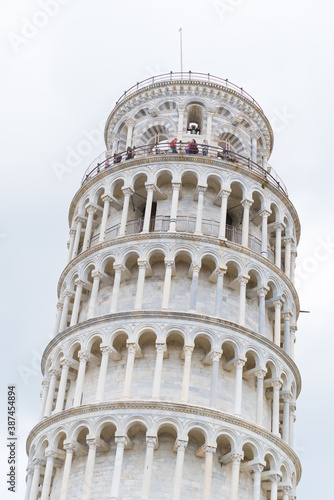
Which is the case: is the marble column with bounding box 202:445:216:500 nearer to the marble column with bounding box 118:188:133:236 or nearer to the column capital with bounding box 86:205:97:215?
the marble column with bounding box 118:188:133:236

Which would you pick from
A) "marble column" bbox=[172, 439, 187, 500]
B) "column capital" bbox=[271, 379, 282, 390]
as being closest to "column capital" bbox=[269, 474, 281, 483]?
"column capital" bbox=[271, 379, 282, 390]

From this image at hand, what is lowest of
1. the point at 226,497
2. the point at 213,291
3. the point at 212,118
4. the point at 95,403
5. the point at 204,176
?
the point at 226,497

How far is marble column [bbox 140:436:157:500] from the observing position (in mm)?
27784

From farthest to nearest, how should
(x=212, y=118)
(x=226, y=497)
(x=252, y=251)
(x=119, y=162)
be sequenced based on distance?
(x=212, y=118), (x=119, y=162), (x=252, y=251), (x=226, y=497)

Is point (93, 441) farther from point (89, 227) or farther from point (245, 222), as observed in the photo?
point (245, 222)

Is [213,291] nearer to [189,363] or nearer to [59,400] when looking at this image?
[189,363]

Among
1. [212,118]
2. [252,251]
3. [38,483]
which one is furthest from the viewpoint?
[212,118]

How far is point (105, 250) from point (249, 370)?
8164 mm

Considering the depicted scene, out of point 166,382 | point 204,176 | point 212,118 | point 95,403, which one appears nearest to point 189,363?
point 166,382

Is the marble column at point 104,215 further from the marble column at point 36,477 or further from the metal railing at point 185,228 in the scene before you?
the marble column at point 36,477

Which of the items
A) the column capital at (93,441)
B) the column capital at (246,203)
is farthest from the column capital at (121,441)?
the column capital at (246,203)

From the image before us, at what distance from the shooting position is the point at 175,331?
31.4 m

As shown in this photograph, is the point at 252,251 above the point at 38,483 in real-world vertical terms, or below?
above

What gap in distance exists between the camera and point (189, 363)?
30.6 m
